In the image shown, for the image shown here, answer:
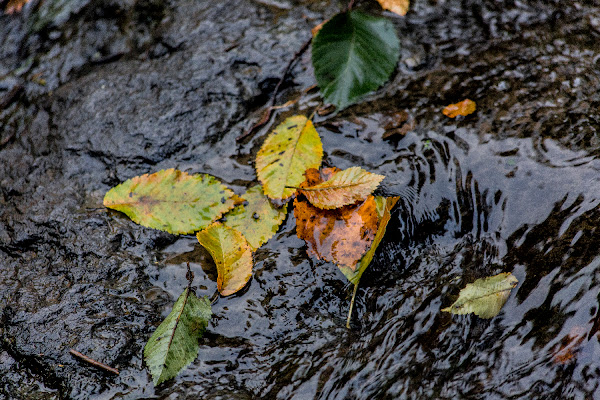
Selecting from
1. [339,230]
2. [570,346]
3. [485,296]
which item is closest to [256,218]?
[339,230]

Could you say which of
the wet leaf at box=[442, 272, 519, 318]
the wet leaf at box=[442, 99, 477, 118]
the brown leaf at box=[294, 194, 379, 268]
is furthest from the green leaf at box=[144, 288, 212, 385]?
the wet leaf at box=[442, 99, 477, 118]

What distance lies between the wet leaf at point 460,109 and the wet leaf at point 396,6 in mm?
806

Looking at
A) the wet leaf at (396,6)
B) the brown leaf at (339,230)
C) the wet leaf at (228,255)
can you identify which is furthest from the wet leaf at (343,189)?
the wet leaf at (396,6)

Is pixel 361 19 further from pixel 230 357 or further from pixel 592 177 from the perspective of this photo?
pixel 230 357

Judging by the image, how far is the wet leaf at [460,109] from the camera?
205 cm

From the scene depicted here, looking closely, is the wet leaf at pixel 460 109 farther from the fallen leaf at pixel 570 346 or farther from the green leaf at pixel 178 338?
the green leaf at pixel 178 338

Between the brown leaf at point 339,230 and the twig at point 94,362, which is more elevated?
the brown leaf at point 339,230

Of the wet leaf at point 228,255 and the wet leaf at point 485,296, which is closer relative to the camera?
the wet leaf at point 485,296

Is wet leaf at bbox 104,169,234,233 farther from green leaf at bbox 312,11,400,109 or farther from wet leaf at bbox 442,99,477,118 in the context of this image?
wet leaf at bbox 442,99,477,118

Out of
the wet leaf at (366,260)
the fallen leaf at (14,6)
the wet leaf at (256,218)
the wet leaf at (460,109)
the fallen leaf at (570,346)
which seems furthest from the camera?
the fallen leaf at (14,6)

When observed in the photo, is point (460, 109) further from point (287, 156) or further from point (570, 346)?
point (570, 346)

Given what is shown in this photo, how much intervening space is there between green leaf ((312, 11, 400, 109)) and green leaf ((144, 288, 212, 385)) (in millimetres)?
1135

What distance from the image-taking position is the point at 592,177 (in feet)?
5.63

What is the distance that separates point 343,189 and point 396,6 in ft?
4.57
